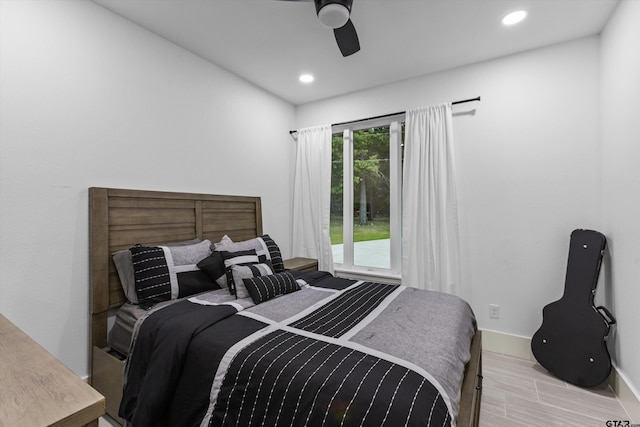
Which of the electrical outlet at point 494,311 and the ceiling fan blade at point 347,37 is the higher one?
the ceiling fan blade at point 347,37

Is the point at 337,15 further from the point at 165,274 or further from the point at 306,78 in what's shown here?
the point at 165,274

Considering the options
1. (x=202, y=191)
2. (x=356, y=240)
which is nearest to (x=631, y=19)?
(x=356, y=240)

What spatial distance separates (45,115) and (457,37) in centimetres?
306

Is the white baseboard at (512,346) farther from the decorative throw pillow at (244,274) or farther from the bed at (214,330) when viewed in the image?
the decorative throw pillow at (244,274)

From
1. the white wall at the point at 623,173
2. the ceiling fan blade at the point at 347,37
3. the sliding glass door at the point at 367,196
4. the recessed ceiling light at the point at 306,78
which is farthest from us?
the sliding glass door at the point at 367,196

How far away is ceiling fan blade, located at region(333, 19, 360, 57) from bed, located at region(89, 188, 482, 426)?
1.63 m

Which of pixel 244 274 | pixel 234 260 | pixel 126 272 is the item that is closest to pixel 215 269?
pixel 234 260

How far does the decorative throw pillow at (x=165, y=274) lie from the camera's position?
1.95m

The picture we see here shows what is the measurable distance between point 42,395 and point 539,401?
2.76 metres

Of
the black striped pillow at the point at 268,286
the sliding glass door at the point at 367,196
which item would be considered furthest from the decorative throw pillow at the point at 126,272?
the sliding glass door at the point at 367,196

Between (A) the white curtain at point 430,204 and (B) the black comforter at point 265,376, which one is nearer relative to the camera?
(B) the black comforter at point 265,376

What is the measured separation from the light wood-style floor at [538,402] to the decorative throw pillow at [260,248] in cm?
130

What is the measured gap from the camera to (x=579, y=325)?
7.31ft

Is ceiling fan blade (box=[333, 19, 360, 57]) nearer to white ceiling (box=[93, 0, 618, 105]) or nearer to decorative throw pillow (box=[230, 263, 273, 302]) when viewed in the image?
white ceiling (box=[93, 0, 618, 105])
